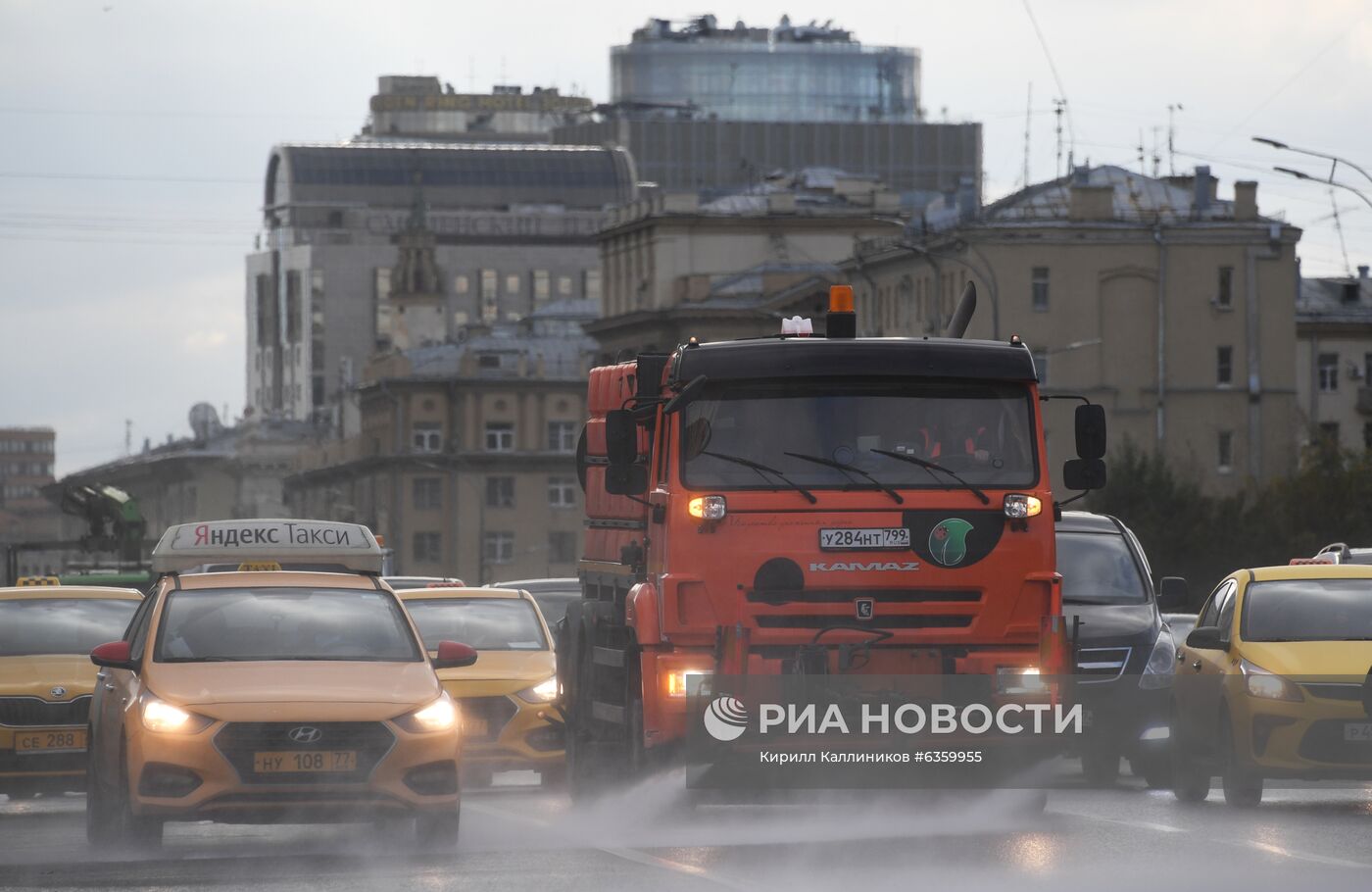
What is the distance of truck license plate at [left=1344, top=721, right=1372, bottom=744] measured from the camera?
18.6 m

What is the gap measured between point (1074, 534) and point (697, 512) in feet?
26.1

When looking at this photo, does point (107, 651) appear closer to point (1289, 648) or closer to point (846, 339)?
point (846, 339)

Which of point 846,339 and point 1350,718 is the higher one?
point 846,339

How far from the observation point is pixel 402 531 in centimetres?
14088

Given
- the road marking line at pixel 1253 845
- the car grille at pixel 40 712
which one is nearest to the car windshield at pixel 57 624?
the car grille at pixel 40 712

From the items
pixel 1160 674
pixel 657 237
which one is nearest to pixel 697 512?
pixel 1160 674

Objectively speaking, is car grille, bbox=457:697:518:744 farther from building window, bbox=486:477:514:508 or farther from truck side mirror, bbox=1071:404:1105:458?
building window, bbox=486:477:514:508

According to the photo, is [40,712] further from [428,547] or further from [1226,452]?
[428,547]

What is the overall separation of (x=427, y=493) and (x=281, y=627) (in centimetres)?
12583

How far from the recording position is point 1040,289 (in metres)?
98.4

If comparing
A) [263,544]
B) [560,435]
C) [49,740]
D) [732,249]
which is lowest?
[49,740]

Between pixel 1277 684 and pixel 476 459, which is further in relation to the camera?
pixel 476 459

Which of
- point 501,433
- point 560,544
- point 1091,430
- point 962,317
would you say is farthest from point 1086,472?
point 501,433

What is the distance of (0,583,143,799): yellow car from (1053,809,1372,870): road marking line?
6.66m
